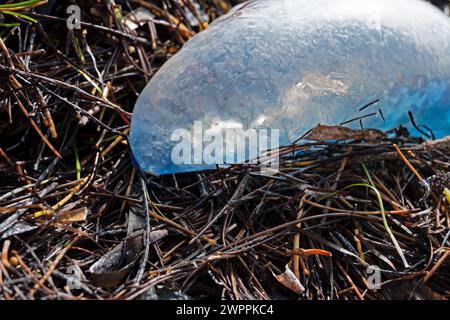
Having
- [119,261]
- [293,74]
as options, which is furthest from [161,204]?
[293,74]

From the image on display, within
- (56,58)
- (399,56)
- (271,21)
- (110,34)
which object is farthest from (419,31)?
(56,58)

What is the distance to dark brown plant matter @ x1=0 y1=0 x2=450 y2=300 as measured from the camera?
4.02ft

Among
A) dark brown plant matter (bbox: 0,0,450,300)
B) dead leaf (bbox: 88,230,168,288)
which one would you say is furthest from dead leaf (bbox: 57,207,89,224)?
dead leaf (bbox: 88,230,168,288)

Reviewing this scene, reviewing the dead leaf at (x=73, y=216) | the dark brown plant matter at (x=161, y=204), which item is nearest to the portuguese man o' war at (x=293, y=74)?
the dark brown plant matter at (x=161, y=204)

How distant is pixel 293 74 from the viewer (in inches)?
58.2

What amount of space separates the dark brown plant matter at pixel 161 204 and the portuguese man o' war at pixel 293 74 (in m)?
0.09

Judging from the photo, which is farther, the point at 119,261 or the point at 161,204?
the point at 161,204

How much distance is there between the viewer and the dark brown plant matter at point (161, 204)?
1226 millimetres

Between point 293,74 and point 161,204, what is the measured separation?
0.52 metres

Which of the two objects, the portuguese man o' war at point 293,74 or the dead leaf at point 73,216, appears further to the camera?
the portuguese man o' war at point 293,74

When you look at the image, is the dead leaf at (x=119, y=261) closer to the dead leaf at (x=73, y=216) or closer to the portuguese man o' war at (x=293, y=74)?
the dead leaf at (x=73, y=216)

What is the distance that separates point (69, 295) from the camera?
43.4 inches

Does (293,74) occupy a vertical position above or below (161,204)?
above

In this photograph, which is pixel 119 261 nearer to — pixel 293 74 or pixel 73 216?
pixel 73 216
